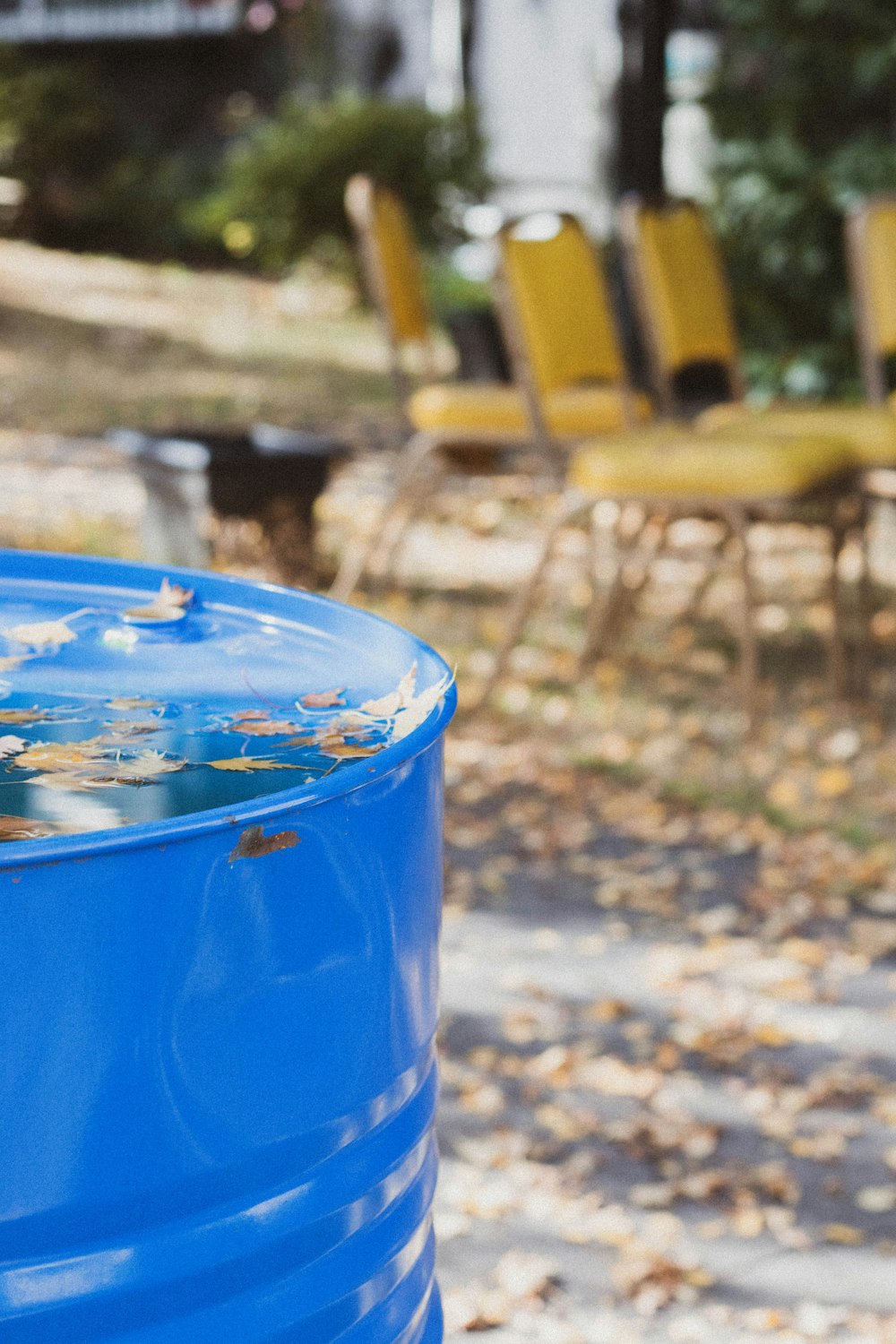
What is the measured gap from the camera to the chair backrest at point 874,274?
4746 millimetres

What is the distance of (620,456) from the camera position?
3965 mm

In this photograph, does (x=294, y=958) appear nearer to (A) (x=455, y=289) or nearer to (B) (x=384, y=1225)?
(B) (x=384, y=1225)

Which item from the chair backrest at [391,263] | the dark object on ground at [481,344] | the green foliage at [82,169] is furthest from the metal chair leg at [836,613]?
the green foliage at [82,169]

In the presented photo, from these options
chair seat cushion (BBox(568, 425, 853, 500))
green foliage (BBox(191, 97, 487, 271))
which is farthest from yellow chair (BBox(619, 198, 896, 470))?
green foliage (BBox(191, 97, 487, 271))

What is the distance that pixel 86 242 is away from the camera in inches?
554

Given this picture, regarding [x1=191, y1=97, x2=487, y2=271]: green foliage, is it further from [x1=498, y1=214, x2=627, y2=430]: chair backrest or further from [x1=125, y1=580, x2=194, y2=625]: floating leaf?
[x1=125, y1=580, x2=194, y2=625]: floating leaf

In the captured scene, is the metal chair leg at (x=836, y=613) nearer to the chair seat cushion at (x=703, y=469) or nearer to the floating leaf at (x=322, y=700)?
the chair seat cushion at (x=703, y=469)

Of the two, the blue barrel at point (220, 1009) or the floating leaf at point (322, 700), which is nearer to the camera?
the blue barrel at point (220, 1009)

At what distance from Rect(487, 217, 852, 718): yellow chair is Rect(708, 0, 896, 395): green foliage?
3.40 m

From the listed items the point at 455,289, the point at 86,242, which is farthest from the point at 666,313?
the point at 86,242

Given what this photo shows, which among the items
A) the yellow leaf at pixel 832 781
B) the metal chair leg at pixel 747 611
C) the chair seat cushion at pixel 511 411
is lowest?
the yellow leaf at pixel 832 781

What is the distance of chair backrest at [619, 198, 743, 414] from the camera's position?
15.3 feet

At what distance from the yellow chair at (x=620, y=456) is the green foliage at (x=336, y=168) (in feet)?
24.0

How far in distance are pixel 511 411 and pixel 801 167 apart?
146 inches
